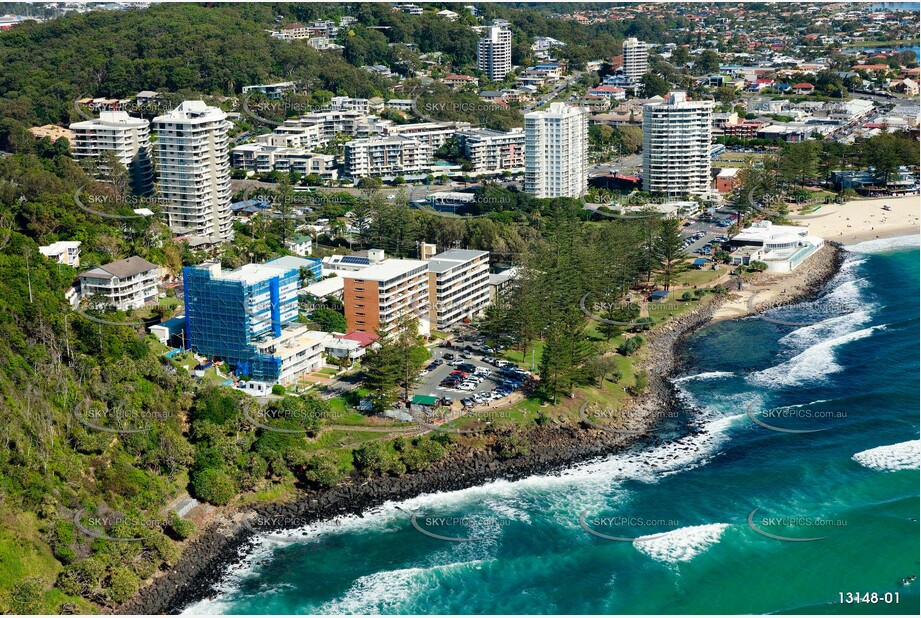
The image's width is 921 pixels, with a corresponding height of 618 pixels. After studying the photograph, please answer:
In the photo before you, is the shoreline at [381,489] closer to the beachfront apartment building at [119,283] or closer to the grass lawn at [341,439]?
the grass lawn at [341,439]

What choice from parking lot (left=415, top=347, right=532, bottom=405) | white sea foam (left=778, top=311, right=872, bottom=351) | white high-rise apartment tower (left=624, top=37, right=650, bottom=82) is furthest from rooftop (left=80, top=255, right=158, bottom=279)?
white high-rise apartment tower (left=624, top=37, right=650, bottom=82)

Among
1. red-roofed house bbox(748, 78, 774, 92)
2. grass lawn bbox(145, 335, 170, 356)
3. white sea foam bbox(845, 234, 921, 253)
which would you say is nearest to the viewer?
grass lawn bbox(145, 335, 170, 356)

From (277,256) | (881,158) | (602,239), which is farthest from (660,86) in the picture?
(277,256)

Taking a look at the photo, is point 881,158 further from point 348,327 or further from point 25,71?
point 25,71

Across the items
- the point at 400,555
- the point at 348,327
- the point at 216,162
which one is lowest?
the point at 400,555

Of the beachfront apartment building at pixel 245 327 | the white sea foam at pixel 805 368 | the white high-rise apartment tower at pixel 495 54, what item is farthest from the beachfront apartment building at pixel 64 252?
the white high-rise apartment tower at pixel 495 54

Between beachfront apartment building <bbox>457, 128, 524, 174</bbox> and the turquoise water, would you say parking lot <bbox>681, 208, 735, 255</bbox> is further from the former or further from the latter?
the turquoise water
